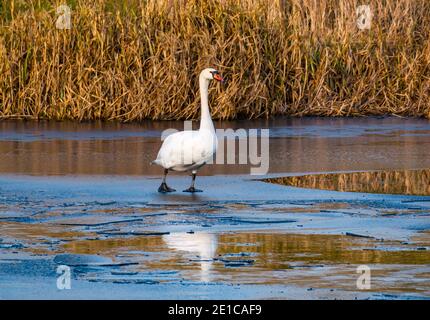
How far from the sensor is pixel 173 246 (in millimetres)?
9445

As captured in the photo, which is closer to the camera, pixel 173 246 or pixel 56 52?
pixel 173 246

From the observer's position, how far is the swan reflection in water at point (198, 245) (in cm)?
877

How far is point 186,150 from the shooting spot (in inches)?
502

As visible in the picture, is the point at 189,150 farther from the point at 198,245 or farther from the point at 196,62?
the point at 196,62

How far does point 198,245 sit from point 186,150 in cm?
335

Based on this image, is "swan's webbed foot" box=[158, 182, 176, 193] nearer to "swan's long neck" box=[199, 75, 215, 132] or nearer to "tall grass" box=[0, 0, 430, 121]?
"swan's long neck" box=[199, 75, 215, 132]

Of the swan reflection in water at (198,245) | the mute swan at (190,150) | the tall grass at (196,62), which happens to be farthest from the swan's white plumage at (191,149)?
the tall grass at (196,62)

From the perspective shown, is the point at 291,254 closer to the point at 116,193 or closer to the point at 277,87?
the point at 116,193

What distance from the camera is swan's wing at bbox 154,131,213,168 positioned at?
12695 millimetres

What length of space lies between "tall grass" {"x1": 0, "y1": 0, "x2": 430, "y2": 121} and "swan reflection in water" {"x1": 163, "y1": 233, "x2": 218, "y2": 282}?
10876 millimetres

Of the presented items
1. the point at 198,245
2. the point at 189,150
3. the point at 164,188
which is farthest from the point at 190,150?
the point at 198,245

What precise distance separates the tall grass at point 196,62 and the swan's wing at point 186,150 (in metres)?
7.75
